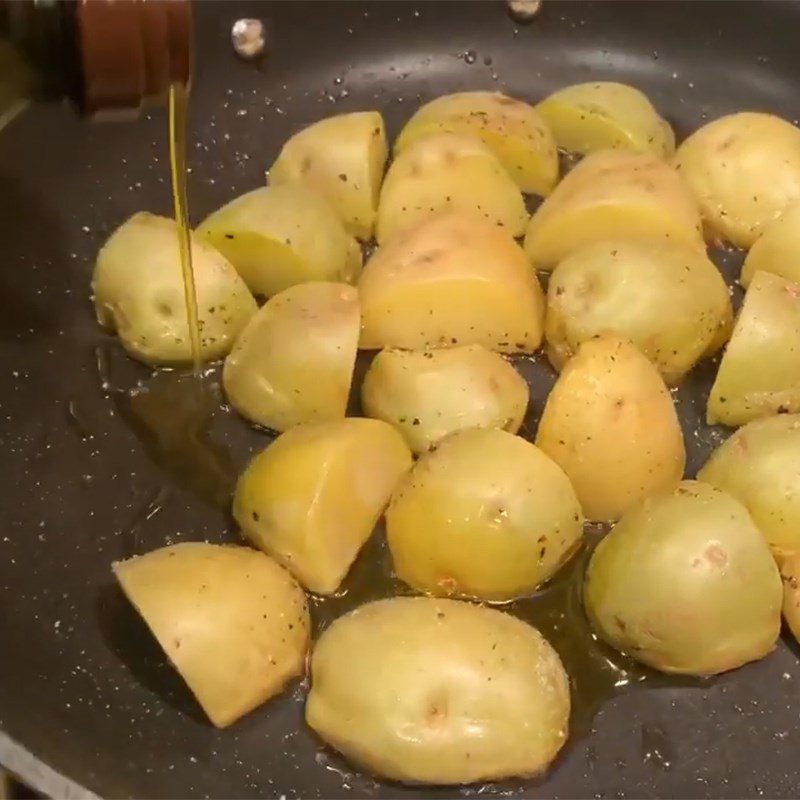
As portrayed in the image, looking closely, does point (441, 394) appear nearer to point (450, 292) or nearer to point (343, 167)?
point (450, 292)

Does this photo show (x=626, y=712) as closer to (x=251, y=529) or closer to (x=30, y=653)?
(x=251, y=529)

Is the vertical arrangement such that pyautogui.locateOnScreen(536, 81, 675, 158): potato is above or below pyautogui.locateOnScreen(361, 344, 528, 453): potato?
Result: above

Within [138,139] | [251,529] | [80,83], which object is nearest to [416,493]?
[251,529]

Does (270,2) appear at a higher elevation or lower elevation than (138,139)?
higher

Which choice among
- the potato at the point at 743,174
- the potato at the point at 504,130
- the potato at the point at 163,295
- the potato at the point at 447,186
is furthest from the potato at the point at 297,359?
the potato at the point at 743,174

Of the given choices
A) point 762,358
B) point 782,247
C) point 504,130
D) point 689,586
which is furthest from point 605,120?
point 689,586

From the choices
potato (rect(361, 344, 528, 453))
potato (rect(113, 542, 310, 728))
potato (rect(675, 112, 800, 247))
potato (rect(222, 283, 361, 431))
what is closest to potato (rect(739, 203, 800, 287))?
potato (rect(675, 112, 800, 247))

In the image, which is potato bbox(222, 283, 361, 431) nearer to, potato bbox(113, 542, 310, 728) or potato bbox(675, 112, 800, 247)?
potato bbox(113, 542, 310, 728)
